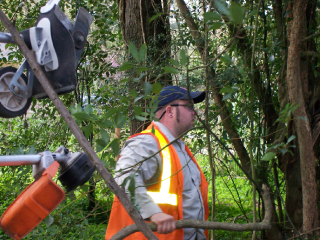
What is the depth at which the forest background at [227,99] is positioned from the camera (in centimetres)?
146

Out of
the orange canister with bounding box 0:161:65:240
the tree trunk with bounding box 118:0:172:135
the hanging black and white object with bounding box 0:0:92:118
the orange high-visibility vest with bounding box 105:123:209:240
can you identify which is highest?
the tree trunk with bounding box 118:0:172:135

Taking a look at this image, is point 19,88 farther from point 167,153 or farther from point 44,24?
point 167,153

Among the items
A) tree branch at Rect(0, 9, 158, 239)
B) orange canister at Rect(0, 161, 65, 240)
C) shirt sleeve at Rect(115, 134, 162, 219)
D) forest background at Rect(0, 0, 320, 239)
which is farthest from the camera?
shirt sleeve at Rect(115, 134, 162, 219)

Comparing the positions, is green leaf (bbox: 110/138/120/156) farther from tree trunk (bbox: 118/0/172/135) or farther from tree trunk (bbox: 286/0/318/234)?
tree trunk (bbox: 118/0/172/135)

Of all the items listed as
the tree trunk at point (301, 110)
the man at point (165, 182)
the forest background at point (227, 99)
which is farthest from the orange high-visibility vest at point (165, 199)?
the tree trunk at point (301, 110)

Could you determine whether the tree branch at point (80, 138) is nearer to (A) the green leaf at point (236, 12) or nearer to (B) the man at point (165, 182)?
(A) the green leaf at point (236, 12)

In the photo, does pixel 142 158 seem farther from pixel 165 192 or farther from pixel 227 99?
pixel 227 99

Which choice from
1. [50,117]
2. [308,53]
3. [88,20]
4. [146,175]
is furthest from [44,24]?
[50,117]

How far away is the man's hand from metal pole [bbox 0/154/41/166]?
755 mm

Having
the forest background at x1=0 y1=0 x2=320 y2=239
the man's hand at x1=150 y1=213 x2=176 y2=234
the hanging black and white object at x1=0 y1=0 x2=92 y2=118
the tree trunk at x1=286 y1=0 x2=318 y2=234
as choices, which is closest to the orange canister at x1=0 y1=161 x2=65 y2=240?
the forest background at x1=0 y1=0 x2=320 y2=239

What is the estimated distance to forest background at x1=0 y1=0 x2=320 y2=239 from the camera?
4.79 ft

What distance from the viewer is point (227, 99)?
143 inches

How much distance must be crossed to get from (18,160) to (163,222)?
87 cm

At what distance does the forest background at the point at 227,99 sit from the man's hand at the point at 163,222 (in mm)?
347
